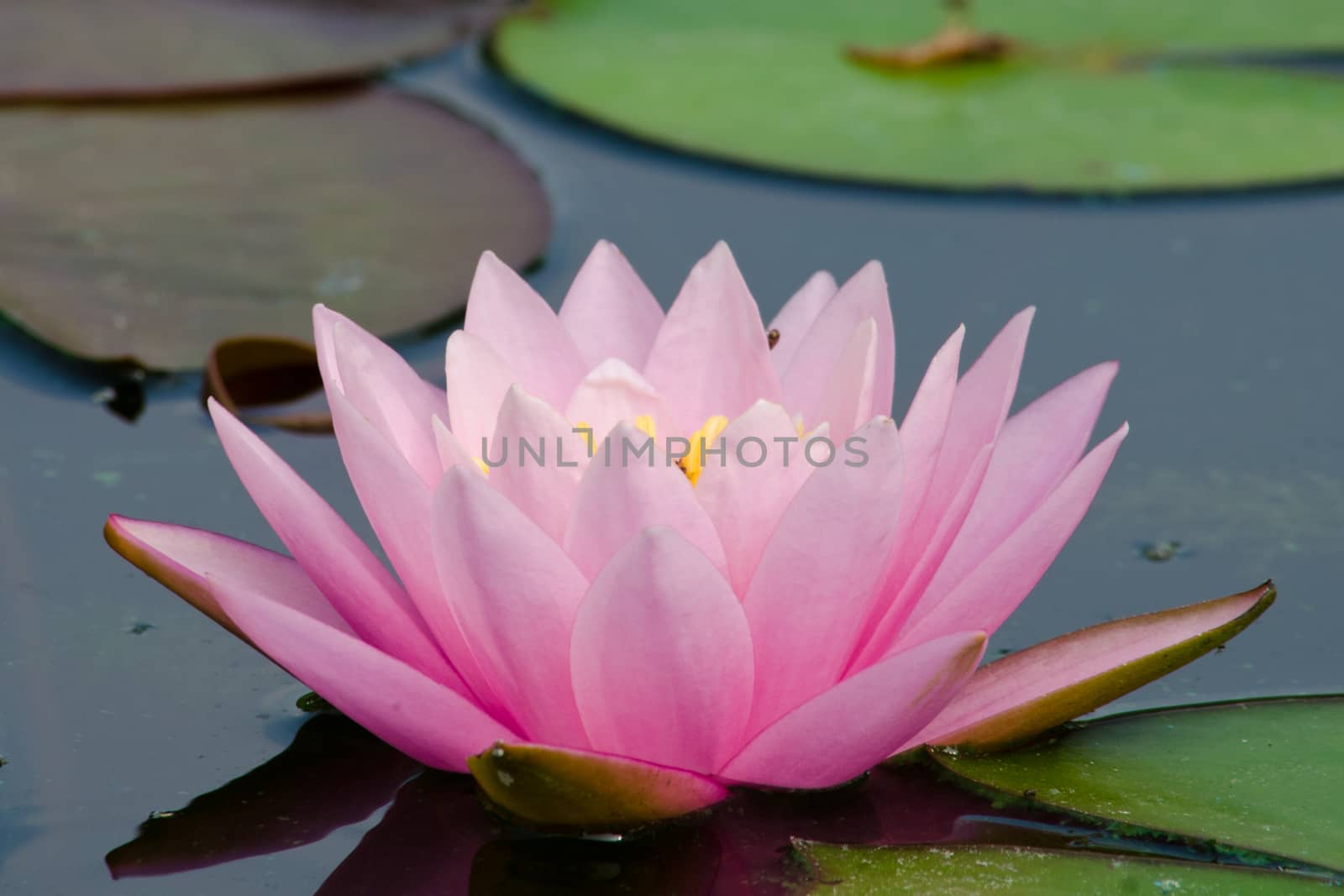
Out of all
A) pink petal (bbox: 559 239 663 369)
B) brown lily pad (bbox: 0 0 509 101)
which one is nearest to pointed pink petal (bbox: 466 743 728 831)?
pink petal (bbox: 559 239 663 369)

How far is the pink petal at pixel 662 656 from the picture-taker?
92cm

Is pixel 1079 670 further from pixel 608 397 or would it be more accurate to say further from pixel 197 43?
pixel 197 43

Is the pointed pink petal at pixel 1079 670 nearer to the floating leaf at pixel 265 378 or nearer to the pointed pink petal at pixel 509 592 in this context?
the pointed pink petal at pixel 509 592

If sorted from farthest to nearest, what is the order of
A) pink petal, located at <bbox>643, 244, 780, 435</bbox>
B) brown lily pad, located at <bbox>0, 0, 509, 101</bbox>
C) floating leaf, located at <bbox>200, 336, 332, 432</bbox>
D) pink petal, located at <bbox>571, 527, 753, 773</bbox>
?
1. brown lily pad, located at <bbox>0, 0, 509, 101</bbox>
2. floating leaf, located at <bbox>200, 336, 332, 432</bbox>
3. pink petal, located at <bbox>643, 244, 780, 435</bbox>
4. pink petal, located at <bbox>571, 527, 753, 773</bbox>

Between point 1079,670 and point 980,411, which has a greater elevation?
point 980,411

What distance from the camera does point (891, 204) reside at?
240 cm

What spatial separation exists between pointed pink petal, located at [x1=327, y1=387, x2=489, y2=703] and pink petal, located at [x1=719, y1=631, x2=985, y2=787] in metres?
0.25

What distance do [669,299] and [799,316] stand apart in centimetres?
58

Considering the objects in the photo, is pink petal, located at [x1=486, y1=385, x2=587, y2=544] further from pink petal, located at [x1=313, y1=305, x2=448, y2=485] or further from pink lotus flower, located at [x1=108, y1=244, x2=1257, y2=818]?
pink petal, located at [x1=313, y1=305, x2=448, y2=485]

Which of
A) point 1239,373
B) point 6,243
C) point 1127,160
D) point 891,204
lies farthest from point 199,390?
point 1127,160

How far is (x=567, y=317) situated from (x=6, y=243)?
3.69ft

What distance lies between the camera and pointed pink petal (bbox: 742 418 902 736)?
962mm

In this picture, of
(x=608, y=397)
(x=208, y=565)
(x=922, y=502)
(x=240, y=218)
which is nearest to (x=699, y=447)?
(x=608, y=397)

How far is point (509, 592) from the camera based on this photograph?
0.97 meters
